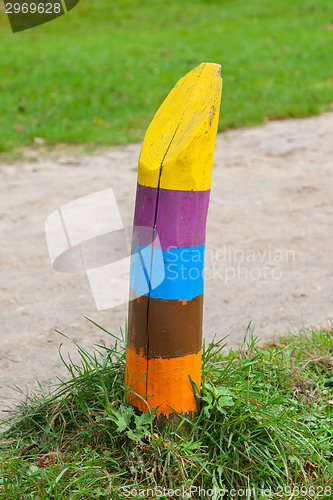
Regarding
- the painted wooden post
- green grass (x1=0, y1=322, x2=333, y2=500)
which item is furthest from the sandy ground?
the painted wooden post

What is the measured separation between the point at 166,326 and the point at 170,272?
207mm

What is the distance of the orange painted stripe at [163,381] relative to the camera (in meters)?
2.27

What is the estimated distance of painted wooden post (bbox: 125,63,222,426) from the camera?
7.04 ft

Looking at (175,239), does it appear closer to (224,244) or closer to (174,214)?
(174,214)

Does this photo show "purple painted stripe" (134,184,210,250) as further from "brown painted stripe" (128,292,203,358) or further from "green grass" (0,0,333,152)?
"green grass" (0,0,333,152)

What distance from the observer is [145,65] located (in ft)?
34.8

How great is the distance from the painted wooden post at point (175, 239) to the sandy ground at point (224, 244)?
3.36 ft

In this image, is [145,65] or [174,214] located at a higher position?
[174,214]

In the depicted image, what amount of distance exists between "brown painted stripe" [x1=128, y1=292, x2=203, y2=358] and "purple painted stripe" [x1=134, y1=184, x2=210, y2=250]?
22 cm

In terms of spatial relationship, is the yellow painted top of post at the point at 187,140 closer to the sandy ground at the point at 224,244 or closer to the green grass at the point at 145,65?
the sandy ground at the point at 224,244

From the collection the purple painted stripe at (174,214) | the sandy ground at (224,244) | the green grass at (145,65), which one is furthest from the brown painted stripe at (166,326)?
the green grass at (145,65)

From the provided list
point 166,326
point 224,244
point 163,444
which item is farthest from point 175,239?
point 224,244

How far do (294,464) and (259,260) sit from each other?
2.42m

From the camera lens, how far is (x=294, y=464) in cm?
232
